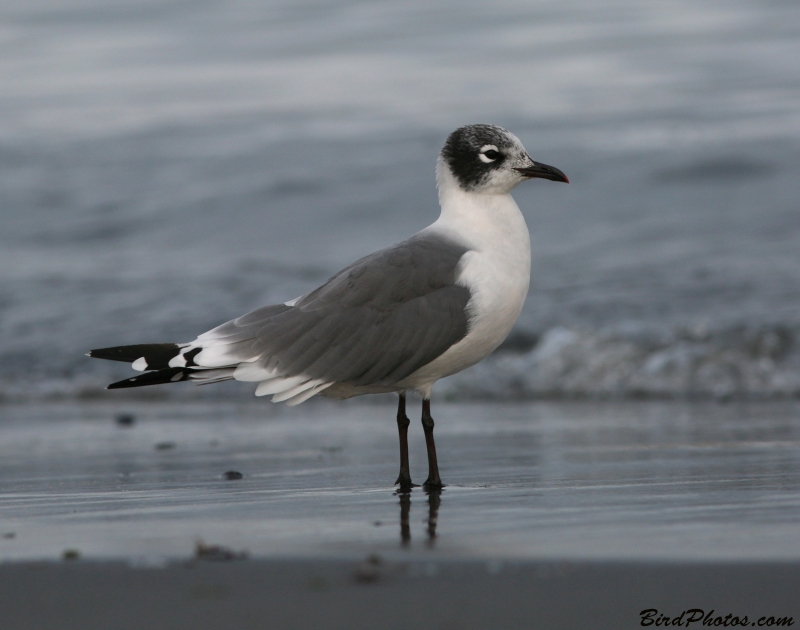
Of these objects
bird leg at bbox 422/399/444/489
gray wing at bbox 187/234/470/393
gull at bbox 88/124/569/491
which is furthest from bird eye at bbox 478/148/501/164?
bird leg at bbox 422/399/444/489

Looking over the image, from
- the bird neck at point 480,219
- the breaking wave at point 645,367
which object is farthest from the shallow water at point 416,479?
the bird neck at point 480,219

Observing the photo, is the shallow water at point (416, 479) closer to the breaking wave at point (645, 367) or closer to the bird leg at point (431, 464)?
the bird leg at point (431, 464)

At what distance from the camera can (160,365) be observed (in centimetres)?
450

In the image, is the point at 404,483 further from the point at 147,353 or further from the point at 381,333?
the point at 147,353

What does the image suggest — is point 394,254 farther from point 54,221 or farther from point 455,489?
point 54,221

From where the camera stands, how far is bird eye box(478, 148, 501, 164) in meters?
5.07

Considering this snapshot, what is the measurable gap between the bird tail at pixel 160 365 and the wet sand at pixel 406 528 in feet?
1.47

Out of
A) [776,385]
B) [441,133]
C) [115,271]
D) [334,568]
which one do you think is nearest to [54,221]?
[115,271]

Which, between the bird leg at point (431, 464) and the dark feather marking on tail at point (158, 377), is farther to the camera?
the bird leg at point (431, 464)

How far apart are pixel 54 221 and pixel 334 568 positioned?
1351 centimetres

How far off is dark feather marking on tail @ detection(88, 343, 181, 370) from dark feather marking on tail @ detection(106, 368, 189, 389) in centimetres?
4

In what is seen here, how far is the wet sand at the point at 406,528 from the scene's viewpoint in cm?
271

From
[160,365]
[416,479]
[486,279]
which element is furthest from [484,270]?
[160,365]

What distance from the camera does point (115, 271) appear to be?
12555 millimetres
